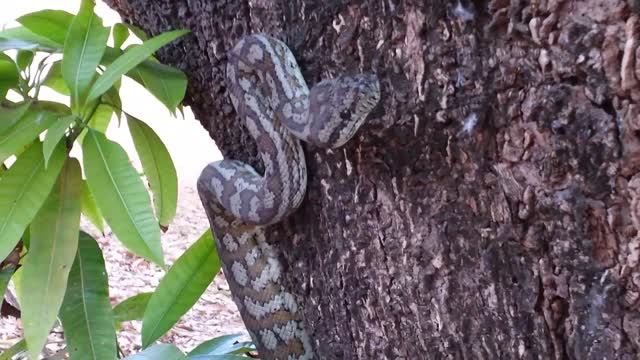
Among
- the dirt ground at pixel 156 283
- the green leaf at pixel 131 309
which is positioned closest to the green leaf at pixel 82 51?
the green leaf at pixel 131 309

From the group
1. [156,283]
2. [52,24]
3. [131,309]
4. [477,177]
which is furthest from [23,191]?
[156,283]

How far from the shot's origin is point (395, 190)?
4.35 feet

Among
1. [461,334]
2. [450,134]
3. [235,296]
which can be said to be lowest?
[461,334]

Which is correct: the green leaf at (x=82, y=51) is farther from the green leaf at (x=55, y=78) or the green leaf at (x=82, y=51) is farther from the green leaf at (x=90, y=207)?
the green leaf at (x=90, y=207)

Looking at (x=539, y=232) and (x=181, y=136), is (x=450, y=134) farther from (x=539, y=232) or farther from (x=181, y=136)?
(x=181, y=136)

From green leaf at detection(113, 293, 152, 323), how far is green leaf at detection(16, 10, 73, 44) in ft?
2.50

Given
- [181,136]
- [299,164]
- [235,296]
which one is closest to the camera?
[299,164]

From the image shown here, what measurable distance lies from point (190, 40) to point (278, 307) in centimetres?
64

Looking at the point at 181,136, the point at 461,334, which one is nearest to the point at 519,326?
the point at 461,334

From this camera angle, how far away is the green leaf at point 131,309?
2096 mm

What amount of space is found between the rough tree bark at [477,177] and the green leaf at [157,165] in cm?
46

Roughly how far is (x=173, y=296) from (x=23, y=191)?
439 millimetres

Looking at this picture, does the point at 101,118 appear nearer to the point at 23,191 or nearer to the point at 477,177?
the point at 23,191

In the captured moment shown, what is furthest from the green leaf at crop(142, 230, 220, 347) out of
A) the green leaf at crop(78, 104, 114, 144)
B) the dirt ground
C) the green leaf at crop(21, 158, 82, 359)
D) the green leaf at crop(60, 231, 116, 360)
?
the dirt ground
